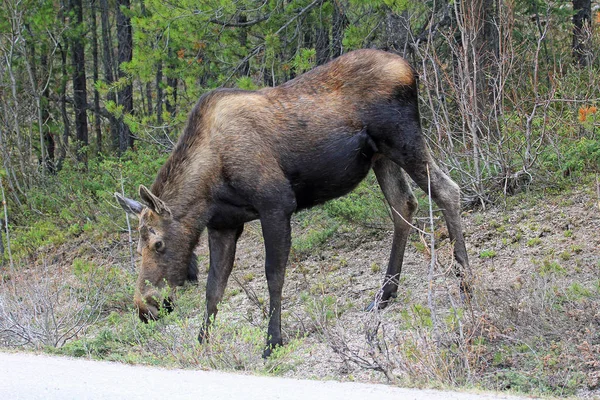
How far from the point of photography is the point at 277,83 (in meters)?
15.0

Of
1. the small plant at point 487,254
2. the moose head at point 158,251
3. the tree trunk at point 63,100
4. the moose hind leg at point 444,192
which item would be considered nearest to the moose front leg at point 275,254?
the moose head at point 158,251

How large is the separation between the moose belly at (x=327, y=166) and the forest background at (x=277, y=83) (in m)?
2.00

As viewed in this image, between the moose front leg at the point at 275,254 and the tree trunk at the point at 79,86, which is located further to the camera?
the tree trunk at the point at 79,86

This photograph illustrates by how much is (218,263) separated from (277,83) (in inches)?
282

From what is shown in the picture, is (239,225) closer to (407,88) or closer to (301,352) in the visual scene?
(301,352)

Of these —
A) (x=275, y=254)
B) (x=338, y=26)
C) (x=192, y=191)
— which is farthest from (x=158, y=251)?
(x=338, y=26)

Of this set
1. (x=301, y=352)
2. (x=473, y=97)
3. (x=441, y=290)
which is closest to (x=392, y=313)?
(x=441, y=290)

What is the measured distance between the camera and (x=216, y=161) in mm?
7996

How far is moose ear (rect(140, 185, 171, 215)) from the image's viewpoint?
7.65 m

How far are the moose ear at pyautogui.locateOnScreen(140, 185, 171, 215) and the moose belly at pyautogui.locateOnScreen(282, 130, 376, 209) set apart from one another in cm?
126

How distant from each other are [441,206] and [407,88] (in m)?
1.30

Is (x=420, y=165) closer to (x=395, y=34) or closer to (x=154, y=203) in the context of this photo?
(x=154, y=203)

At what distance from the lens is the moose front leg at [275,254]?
7805mm

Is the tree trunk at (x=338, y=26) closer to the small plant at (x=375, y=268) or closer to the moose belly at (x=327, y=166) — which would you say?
the small plant at (x=375, y=268)
